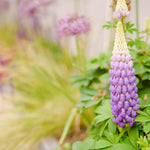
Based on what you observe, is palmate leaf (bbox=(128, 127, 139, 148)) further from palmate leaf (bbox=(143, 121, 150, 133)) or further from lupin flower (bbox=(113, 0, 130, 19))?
lupin flower (bbox=(113, 0, 130, 19))

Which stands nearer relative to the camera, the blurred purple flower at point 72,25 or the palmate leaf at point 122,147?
the palmate leaf at point 122,147

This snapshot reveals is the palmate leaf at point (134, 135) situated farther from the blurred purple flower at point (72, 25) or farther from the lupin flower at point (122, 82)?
the blurred purple flower at point (72, 25)

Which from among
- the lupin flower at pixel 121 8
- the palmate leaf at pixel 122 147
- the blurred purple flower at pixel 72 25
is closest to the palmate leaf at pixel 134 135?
the palmate leaf at pixel 122 147

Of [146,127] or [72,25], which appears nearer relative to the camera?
[146,127]

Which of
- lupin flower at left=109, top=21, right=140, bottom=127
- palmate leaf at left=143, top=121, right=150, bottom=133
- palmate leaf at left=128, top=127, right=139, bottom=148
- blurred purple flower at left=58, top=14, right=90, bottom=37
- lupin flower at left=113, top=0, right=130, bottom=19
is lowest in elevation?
palmate leaf at left=128, top=127, right=139, bottom=148

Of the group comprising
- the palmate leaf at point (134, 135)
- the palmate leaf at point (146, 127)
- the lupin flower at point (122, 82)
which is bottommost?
the palmate leaf at point (134, 135)

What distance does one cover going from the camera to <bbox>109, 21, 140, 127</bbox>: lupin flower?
64 centimetres

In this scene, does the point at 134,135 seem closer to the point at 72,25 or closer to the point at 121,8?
the point at 121,8

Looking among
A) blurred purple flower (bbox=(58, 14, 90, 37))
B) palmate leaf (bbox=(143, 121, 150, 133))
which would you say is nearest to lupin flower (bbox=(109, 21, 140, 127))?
palmate leaf (bbox=(143, 121, 150, 133))

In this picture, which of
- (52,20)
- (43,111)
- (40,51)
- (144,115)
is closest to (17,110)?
(43,111)

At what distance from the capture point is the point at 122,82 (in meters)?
0.66

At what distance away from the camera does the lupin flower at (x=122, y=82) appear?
64 centimetres

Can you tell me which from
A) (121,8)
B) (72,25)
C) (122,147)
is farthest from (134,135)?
(72,25)

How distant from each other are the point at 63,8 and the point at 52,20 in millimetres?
280
